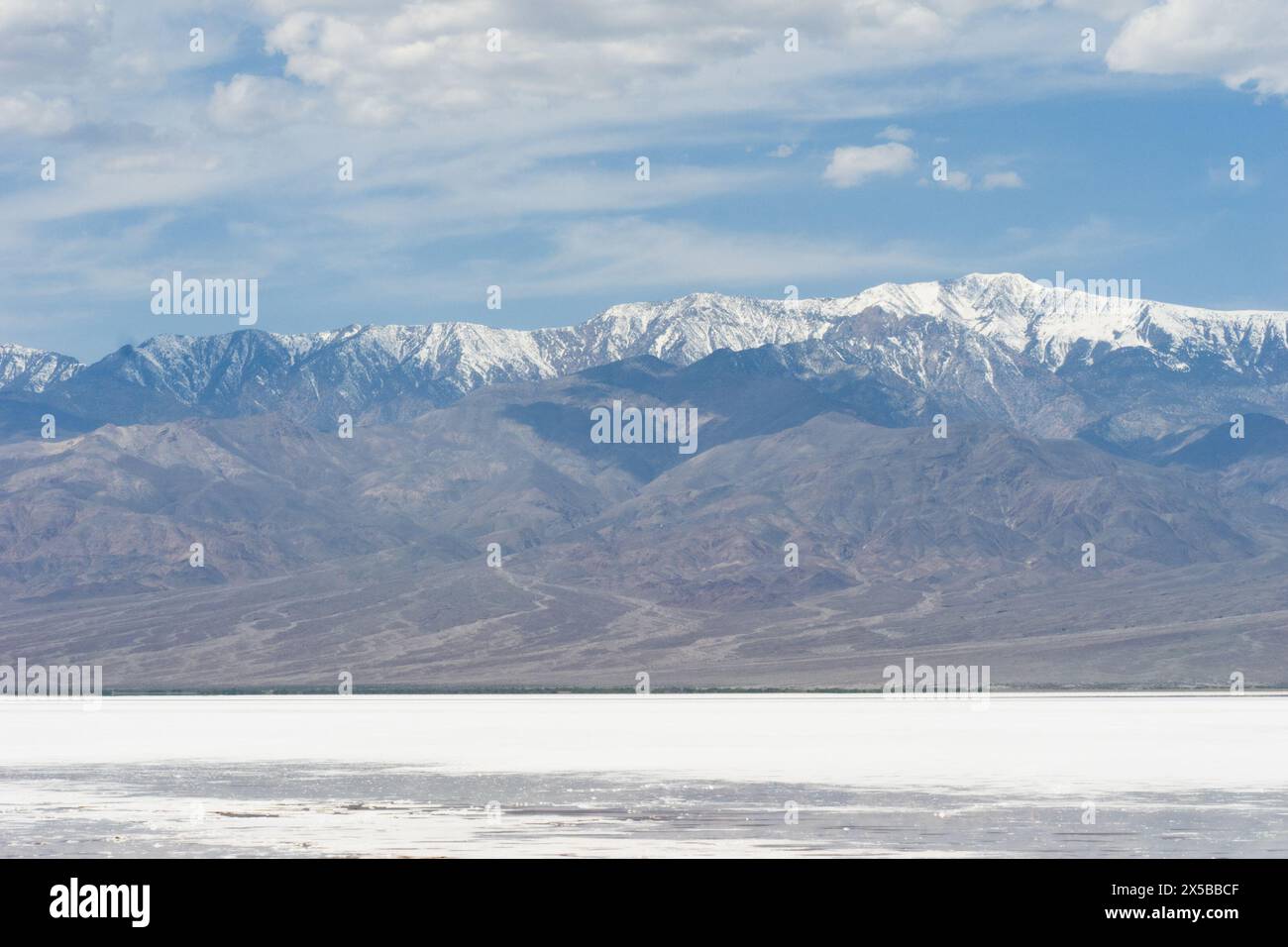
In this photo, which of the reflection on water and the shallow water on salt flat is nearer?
the reflection on water

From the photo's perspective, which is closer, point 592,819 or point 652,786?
point 592,819

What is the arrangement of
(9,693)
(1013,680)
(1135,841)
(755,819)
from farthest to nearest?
1. (1013,680)
2. (9,693)
3. (755,819)
4. (1135,841)

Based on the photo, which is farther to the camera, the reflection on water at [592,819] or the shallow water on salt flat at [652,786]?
the shallow water on salt flat at [652,786]
